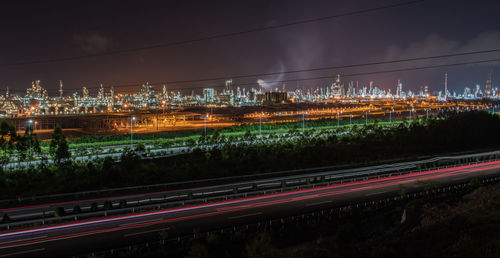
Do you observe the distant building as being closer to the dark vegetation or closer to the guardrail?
the dark vegetation

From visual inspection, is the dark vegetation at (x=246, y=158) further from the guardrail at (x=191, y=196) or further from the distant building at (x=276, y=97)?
the distant building at (x=276, y=97)

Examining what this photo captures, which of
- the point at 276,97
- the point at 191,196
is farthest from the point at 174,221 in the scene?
the point at 276,97

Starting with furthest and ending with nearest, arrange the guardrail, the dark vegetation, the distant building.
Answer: the distant building → the dark vegetation → the guardrail

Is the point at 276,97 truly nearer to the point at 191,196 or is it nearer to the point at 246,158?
the point at 246,158

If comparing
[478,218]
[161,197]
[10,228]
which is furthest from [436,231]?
[10,228]

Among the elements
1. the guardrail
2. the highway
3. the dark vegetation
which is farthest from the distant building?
the highway

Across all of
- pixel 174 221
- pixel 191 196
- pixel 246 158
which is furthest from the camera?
pixel 246 158

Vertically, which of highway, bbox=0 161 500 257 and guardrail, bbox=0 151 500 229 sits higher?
guardrail, bbox=0 151 500 229
